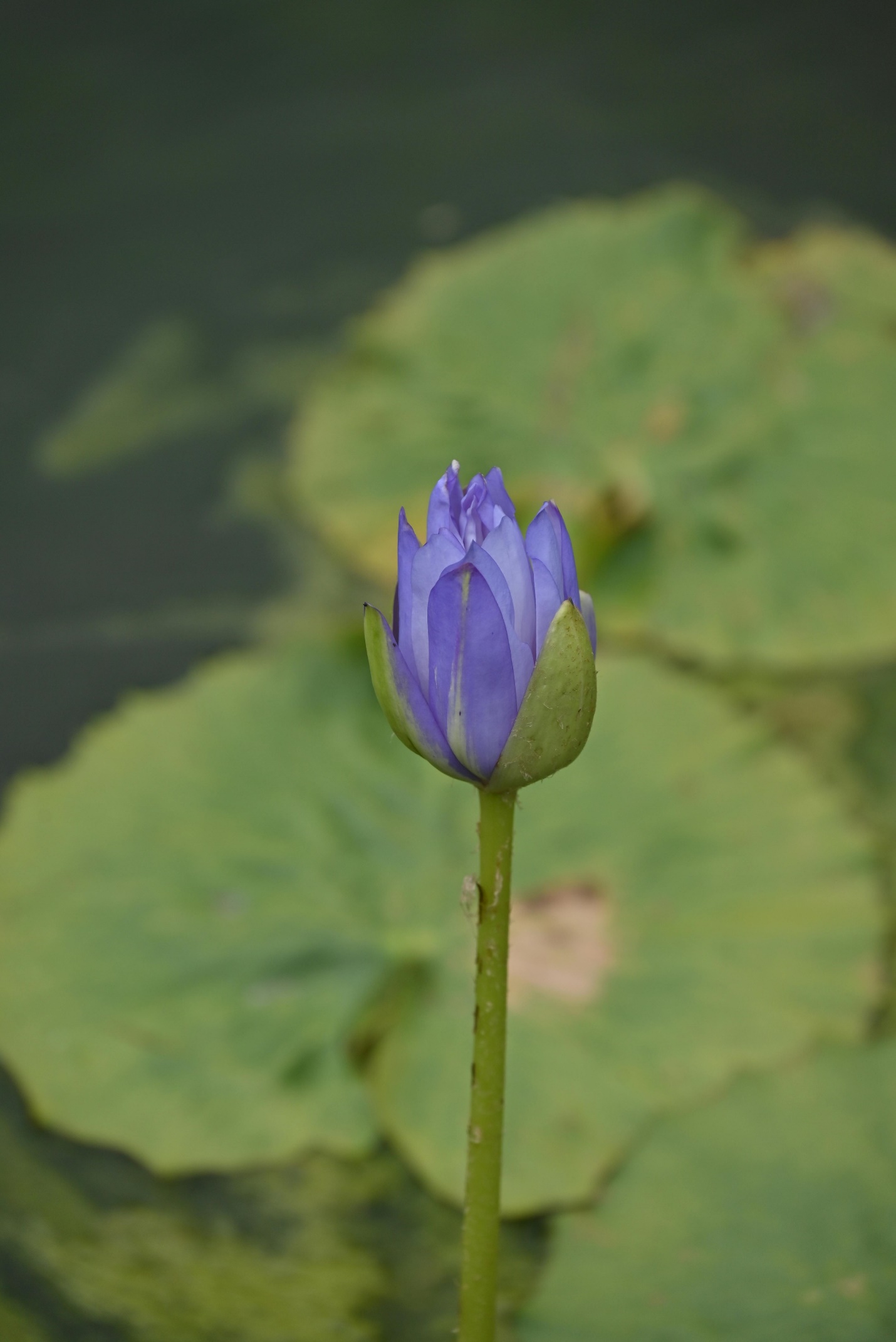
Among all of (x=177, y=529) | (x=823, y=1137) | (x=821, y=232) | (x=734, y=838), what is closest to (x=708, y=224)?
(x=821, y=232)

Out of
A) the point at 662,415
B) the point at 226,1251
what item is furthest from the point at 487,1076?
the point at 662,415

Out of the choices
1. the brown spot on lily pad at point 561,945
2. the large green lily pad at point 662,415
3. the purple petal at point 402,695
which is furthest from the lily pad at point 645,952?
the purple petal at point 402,695

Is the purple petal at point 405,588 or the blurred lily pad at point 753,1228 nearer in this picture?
the purple petal at point 405,588

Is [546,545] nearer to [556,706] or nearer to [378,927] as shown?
[556,706]

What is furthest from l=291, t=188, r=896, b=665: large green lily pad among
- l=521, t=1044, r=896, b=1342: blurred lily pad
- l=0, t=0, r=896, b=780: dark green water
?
l=521, t=1044, r=896, b=1342: blurred lily pad

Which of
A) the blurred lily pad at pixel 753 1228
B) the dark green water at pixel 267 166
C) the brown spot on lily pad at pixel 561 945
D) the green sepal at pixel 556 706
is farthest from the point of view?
the dark green water at pixel 267 166

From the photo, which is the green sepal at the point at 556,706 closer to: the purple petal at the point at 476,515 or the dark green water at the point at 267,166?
the purple petal at the point at 476,515

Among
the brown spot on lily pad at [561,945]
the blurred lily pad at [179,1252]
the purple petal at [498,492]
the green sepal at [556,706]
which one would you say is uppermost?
the brown spot on lily pad at [561,945]
